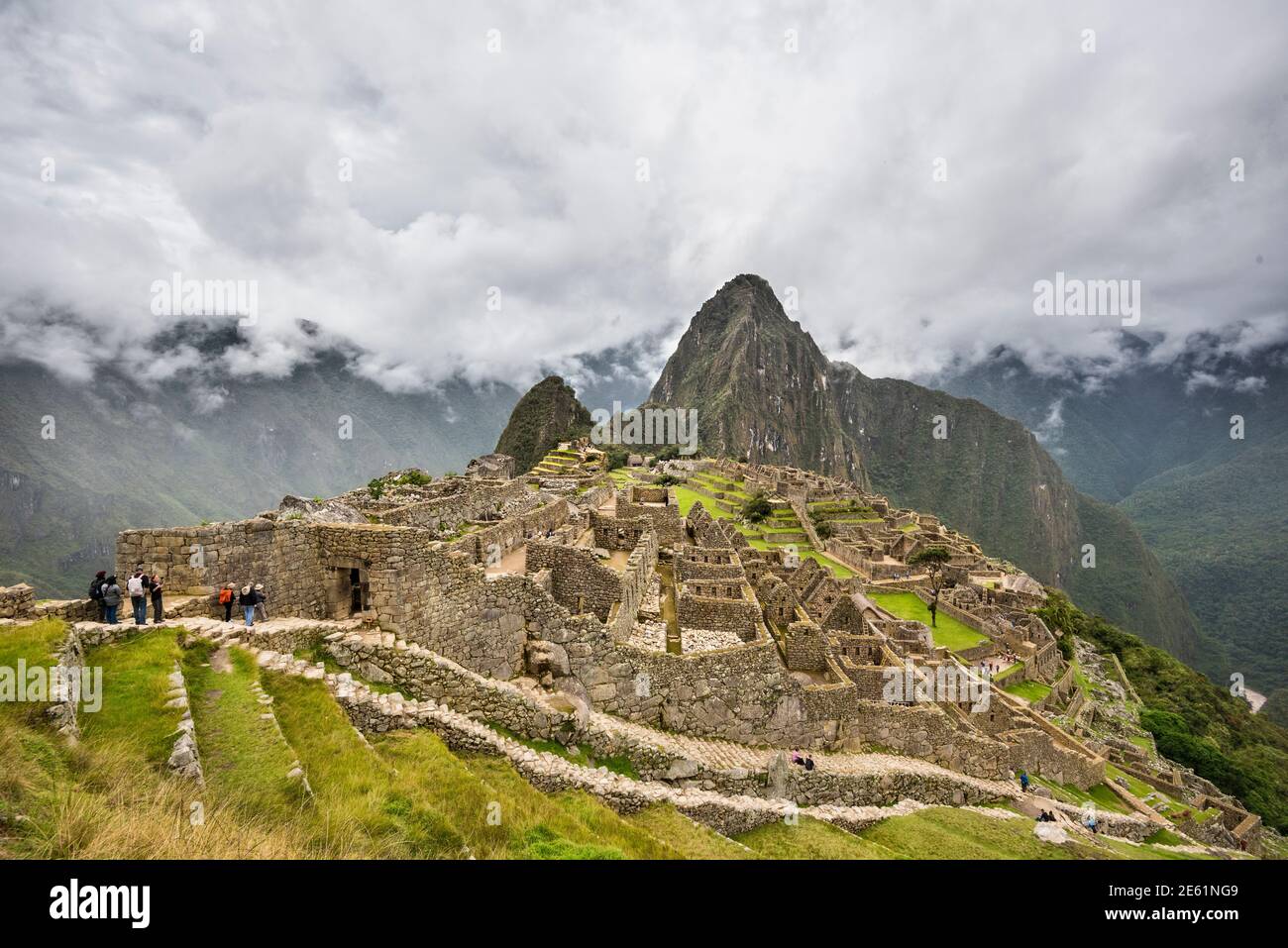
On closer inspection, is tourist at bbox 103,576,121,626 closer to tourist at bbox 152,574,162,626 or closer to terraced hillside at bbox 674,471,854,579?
tourist at bbox 152,574,162,626

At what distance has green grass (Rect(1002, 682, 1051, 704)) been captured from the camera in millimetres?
31459

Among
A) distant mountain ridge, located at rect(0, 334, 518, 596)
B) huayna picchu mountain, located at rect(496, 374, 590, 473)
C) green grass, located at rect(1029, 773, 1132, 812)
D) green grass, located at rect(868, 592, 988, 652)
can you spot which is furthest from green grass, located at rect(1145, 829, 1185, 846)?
huayna picchu mountain, located at rect(496, 374, 590, 473)

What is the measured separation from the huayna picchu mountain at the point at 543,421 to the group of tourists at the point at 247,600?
376 feet

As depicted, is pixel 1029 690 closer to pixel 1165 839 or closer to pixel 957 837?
pixel 1165 839

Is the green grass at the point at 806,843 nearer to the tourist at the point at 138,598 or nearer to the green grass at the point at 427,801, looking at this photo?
the green grass at the point at 427,801

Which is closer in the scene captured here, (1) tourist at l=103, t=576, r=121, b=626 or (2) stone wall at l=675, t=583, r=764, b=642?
(1) tourist at l=103, t=576, r=121, b=626

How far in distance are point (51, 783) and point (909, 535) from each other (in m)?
73.6

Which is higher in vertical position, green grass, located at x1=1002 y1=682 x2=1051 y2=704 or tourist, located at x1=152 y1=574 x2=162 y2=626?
tourist, located at x1=152 y1=574 x2=162 y2=626

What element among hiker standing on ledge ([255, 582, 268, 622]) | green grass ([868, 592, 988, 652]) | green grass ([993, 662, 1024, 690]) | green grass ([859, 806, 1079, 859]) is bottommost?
green grass ([993, 662, 1024, 690])


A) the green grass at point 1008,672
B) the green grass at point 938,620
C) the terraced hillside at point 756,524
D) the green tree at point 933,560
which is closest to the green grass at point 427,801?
the green grass at point 938,620

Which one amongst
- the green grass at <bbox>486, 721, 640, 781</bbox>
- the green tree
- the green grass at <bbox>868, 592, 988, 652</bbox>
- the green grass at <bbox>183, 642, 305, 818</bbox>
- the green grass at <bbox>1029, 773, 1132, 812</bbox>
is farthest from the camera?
the green tree

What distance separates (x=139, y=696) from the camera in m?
6.38

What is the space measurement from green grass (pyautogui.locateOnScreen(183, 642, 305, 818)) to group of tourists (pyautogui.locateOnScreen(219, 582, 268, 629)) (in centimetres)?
123

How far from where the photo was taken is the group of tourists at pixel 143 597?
8625mm
